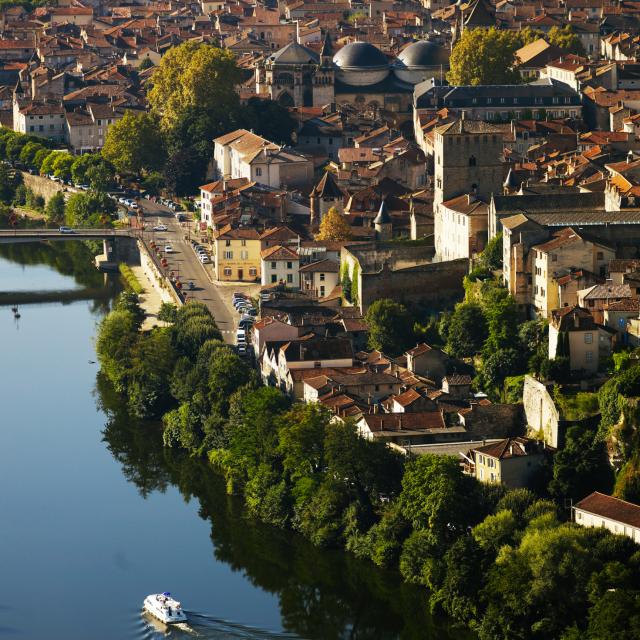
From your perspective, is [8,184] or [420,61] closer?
[420,61]

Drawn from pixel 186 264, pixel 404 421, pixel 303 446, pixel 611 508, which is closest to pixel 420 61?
pixel 186 264

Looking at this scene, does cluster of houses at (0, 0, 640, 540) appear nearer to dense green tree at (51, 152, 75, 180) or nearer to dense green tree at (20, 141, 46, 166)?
dense green tree at (20, 141, 46, 166)

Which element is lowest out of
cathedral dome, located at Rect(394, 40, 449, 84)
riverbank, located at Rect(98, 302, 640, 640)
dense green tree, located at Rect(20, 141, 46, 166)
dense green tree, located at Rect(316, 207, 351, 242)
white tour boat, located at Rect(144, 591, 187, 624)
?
white tour boat, located at Rect(144, 591, 187, 624)

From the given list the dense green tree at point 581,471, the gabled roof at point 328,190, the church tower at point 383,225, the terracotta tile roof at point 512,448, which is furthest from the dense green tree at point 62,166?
the dense green tree at point 581,471

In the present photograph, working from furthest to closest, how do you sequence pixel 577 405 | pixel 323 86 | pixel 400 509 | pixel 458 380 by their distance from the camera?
pixel 323 86 → pixel 458 380 → pixel 577 405 → pixel 400 509

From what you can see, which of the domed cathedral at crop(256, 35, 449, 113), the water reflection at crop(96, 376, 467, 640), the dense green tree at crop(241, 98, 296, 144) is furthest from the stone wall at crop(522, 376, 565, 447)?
the domed cathedral at crop(256, 35, 449, 113)

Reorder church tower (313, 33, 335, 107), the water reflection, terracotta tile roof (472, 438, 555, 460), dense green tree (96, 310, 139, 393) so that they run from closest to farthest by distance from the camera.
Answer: the water reflection → terracotta tile roof (472, 438, 555, 460) → dense green tree (96, 310, 139, 393) → church tower (313, 33, 335, 107)

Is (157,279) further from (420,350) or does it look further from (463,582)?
(463,582)

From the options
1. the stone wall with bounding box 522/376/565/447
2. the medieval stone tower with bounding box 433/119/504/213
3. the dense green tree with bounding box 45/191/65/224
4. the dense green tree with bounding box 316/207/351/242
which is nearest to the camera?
the stone wall with bounding box 522/376/565/447
